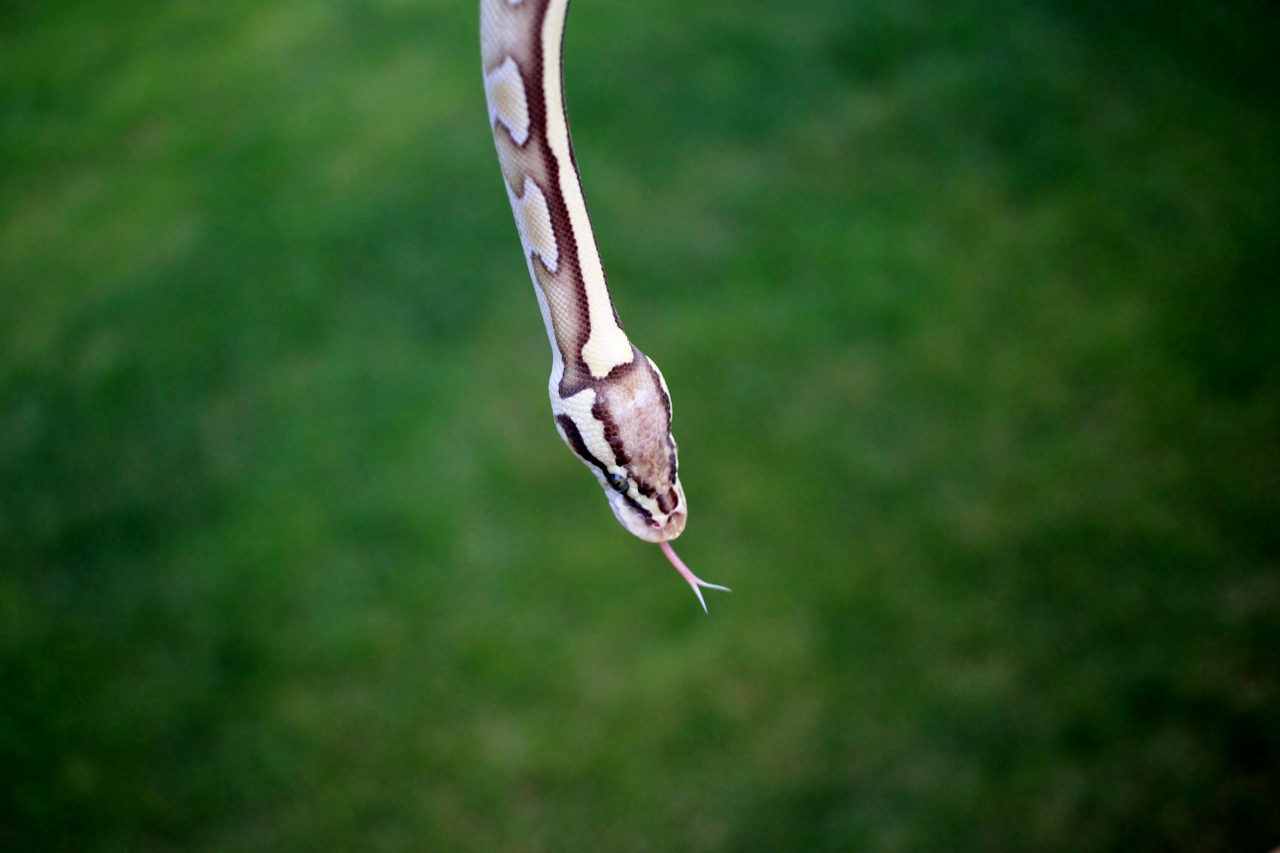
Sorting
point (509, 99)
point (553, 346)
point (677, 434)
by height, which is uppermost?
point (509, 99)

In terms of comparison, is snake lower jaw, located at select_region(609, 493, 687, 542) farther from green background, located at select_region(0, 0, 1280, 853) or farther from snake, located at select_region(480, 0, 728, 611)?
green background, located at select_region(0, 0, 1280, 853)

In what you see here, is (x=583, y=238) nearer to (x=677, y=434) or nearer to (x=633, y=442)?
(x=633, y=442)

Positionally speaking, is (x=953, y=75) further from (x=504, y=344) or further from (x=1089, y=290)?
(x=504, y=344)

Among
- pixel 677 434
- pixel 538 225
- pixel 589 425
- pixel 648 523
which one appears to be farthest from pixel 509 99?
pixel 677 434

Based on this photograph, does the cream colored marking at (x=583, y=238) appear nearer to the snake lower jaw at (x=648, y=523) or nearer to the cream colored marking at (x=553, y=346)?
the cream colored marking at (x=553, y=346)

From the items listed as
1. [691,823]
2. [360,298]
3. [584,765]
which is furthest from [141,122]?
[691,823]
